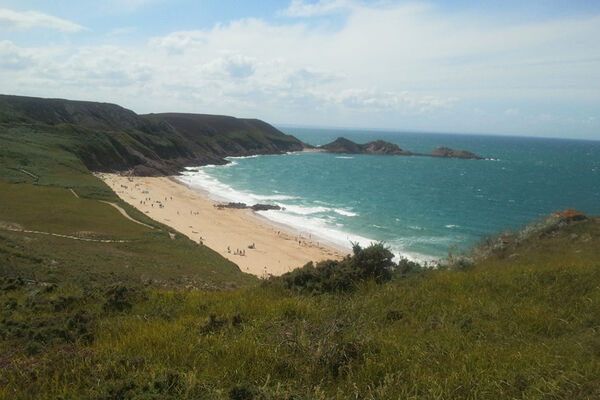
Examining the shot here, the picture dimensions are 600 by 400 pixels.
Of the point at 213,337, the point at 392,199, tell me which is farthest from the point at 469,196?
the point at 213,337

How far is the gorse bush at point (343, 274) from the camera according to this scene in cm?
909

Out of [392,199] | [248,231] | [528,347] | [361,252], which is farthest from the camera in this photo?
[392,199]

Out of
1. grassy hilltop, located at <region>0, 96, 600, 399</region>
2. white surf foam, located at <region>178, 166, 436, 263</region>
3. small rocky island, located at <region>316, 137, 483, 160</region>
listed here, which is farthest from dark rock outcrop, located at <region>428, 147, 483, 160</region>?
grassy hilltop, located at <region>0, 96, 600, 399</region>

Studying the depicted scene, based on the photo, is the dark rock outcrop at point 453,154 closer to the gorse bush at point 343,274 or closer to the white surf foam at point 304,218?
the white surf foam at point 304,218

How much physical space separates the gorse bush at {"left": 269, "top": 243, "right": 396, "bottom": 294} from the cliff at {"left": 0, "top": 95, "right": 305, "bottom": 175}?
210 feet

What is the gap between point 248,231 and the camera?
41500 millimetres

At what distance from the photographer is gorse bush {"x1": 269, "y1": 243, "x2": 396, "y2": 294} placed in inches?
358

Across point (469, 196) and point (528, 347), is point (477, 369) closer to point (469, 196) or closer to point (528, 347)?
point (528, 347)

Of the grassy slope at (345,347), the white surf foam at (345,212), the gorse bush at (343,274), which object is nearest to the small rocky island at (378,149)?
the white surf foam at (345,212)

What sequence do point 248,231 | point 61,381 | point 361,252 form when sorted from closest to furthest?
point 61,381 < point 361,252 < point 248,231

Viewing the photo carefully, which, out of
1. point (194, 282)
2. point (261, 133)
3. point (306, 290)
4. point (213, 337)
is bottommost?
point (194, 282)

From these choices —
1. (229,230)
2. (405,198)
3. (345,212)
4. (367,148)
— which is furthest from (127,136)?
(367,148)

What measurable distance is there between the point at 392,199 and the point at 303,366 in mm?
59854

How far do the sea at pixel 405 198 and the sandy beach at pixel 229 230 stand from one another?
3228 millimetres
